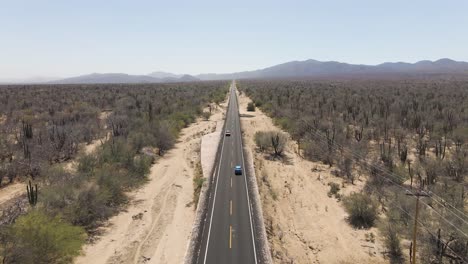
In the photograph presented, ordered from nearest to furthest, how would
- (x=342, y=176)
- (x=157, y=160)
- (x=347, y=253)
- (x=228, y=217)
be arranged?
(x=347, y=253) → (x=228, y=217) → (x=342, y=176) → (x=157, y=160)

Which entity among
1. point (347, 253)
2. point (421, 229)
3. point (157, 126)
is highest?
point (157, 126)

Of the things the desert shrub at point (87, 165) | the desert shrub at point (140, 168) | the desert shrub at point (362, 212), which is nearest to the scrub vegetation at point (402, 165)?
the desert shrub at point (362, 212)

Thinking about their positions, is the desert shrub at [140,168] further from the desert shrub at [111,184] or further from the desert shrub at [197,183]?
the desert shrub at [197,183]

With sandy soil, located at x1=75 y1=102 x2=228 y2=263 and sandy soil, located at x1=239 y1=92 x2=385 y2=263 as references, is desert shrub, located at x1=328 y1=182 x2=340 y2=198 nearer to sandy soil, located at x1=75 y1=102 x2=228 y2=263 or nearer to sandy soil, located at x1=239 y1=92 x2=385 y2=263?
sandy soil, located at x1=239 y1=92 x2=385 y2=263

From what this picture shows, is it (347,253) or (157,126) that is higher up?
(157,126)

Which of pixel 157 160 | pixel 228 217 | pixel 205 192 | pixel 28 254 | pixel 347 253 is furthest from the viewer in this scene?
pixel 157 160

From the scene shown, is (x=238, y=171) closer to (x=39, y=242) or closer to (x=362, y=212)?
(x=362, y=212)

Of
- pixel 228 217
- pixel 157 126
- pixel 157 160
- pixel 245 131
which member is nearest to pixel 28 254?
pixel 228 217

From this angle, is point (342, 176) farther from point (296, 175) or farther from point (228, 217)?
point (228, 217)
